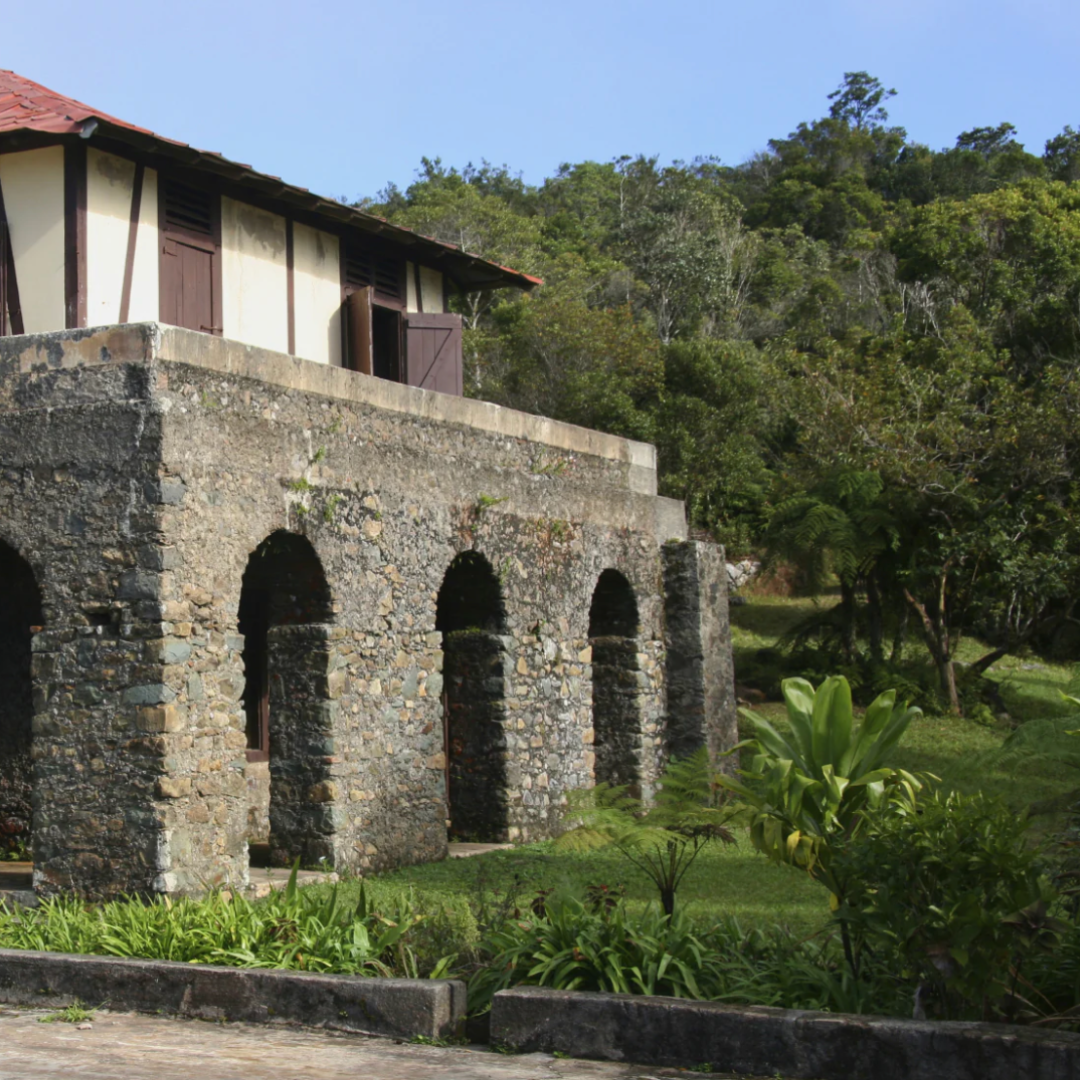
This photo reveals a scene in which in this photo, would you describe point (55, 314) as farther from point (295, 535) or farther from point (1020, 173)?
point (1020, 173)

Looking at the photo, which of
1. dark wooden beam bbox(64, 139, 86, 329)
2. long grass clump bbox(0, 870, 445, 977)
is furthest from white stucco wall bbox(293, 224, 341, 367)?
long grass clump bbox(0, 870, 445, 977)

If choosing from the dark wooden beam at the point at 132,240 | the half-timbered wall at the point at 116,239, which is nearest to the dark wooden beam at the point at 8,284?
the half-timbered wall at the point at 116,239

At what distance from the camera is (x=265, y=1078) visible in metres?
5.01

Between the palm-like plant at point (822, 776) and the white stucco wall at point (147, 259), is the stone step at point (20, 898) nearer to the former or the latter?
the palm-like plant at point (822, 776)

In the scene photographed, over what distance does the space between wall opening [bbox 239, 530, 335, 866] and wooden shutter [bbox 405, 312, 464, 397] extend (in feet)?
18.9

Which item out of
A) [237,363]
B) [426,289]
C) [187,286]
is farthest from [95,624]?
[426,289]

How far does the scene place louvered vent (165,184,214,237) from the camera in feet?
41.8

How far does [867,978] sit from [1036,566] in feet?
49.2

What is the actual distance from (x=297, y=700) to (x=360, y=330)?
5766 millimetres

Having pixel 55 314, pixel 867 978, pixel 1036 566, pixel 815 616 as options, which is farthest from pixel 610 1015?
pixel 815 616

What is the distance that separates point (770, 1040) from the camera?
5.16 m

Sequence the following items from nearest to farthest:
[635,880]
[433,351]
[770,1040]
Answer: [770,1040] < [635,880] < [433,351]

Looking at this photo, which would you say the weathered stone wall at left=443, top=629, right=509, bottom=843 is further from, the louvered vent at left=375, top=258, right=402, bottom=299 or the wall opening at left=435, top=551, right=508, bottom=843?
the louvered vent at left=375, top=258, right=402, bottom=299

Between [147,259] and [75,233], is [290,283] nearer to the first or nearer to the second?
[147,259]
